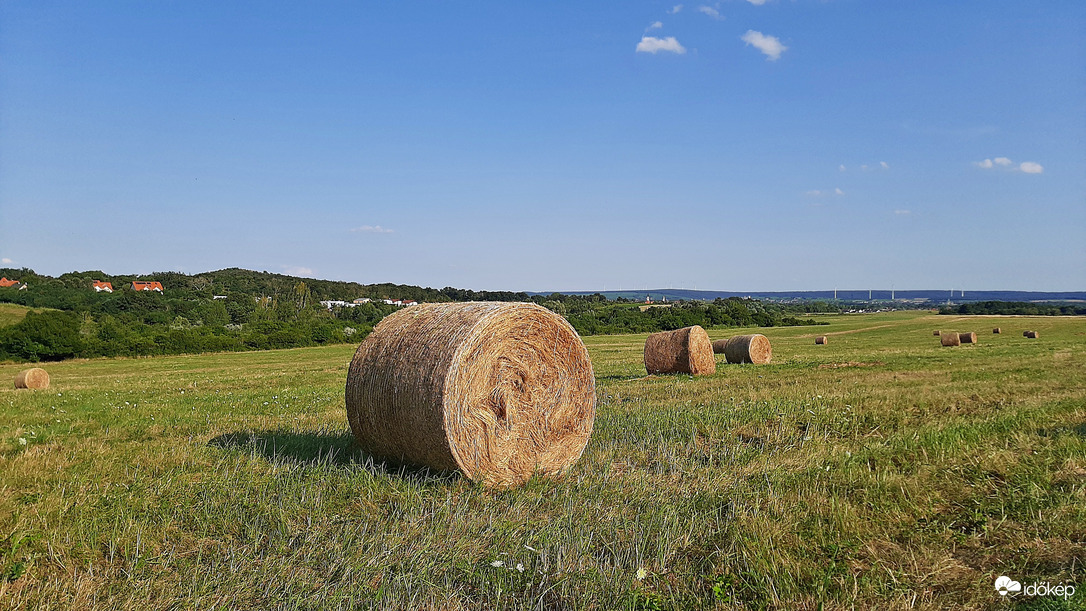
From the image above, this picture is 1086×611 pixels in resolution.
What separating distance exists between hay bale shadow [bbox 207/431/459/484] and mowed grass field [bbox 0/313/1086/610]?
0.14 feet

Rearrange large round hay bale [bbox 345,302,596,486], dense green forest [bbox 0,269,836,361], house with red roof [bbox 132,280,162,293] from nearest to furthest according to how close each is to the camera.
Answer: large round hay bale [bbox 345,302,596,486]
dense green forest [bbox 0,269,836,361]
house with red roof [bbox 132,280,162,293]

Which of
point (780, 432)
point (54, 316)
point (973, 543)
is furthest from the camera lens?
point (54, 316)

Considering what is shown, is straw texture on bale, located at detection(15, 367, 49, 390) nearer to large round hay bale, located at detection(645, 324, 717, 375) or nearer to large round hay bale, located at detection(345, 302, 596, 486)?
large round hay bale, located at detection(645, 324, 717, 375)

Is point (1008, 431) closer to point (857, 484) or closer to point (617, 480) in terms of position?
point (857, 484)

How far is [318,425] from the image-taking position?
8.90 m

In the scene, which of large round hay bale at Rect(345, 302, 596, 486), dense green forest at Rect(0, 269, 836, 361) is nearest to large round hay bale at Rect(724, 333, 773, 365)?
dense green forest at Rect(0, 269, 836, 361)

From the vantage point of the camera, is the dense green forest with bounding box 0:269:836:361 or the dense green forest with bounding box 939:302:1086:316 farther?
the dense green forest with bounding box 939:302:1086:316

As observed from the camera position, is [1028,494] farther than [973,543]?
Yes

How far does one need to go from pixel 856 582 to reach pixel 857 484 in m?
2.03

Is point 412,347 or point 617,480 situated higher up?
point 412,347

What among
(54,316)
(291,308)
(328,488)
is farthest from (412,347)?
(291,308)

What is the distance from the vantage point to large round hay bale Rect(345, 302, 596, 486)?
20.0 feet

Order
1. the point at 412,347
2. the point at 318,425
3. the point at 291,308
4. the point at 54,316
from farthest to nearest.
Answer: the point at 291,308 → the point at 54,316 → the point at 318,425 → the point at 412,347

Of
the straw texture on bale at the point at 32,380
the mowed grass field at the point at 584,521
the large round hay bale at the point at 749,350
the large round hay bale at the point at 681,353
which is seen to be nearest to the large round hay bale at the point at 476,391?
the mowed grass field at the point at 584,521
